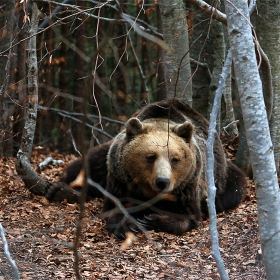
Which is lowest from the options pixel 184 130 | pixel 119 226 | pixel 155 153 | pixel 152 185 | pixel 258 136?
pixel 119 226

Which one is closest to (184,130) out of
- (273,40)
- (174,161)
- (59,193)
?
(174,161)

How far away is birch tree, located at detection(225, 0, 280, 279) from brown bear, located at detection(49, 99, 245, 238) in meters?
2.37

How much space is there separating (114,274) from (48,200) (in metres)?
2.71

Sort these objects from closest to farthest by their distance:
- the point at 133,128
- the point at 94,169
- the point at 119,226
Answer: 1. the point at 119,226
2. the point at 133,128
3. the point at 94,169

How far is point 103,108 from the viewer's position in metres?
19.9

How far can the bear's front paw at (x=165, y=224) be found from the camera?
6.56 metres

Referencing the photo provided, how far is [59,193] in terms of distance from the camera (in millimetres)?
7582

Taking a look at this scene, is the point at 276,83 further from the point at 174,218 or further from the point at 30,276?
the point at 30,276

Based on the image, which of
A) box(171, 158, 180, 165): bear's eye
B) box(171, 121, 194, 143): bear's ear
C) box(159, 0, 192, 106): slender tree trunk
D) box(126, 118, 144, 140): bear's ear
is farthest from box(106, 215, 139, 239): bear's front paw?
box(159, 0, 192, 106): slender tree trunk

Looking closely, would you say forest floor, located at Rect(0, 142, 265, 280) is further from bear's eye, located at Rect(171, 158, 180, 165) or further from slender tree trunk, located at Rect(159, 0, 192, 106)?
slender tree trunk, located at Rect(159, 0, 192, 106)

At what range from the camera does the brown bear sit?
21.4 ft

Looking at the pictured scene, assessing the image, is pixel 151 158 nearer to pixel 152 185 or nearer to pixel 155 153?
pixel 155 153

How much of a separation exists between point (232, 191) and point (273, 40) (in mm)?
2373

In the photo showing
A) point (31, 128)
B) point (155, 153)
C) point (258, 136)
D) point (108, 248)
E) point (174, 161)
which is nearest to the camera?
point (258, 136)
